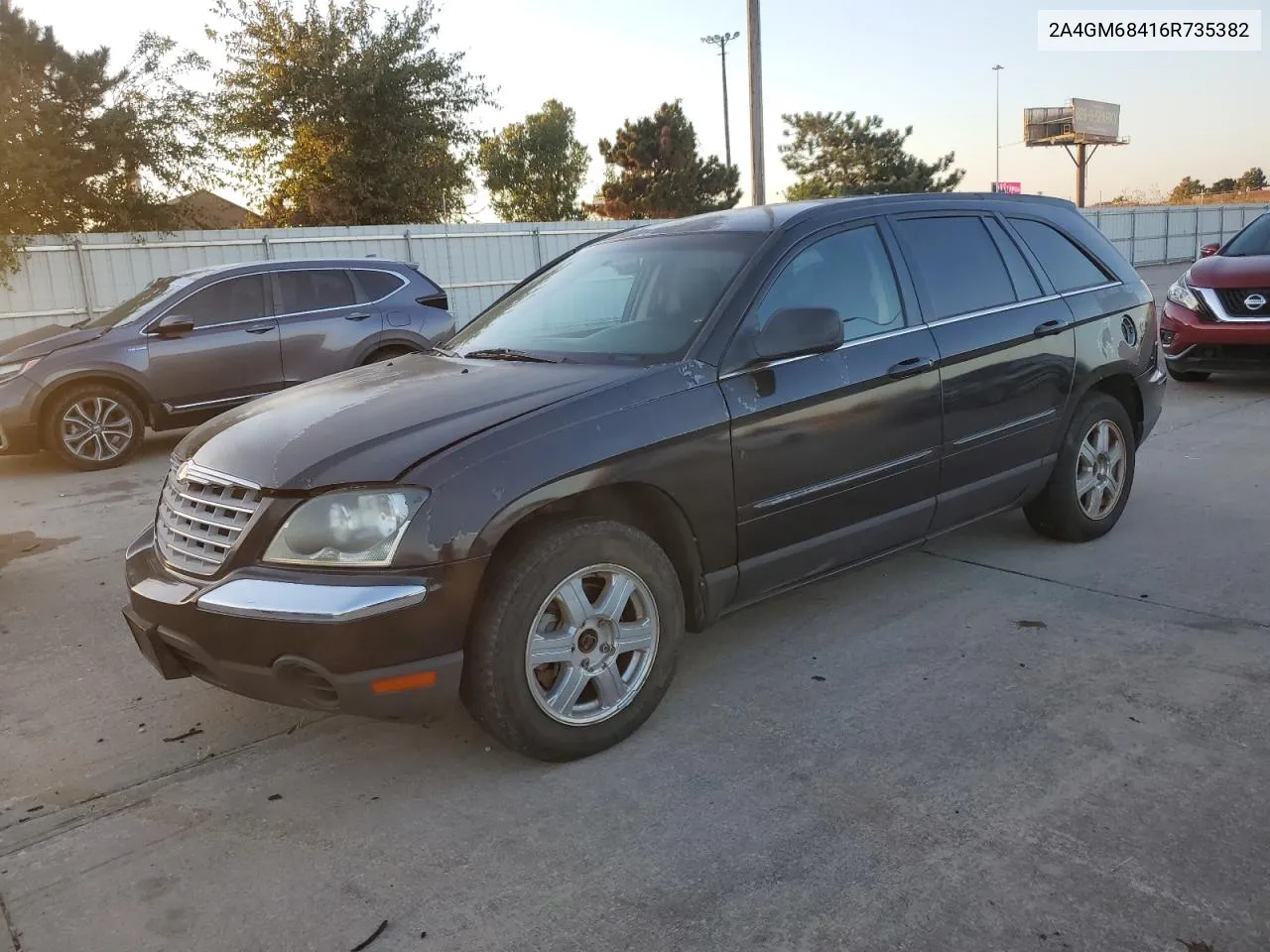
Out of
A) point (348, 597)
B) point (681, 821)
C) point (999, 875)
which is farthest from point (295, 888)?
point (999, 875)

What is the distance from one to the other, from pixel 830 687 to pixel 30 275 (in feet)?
46.3

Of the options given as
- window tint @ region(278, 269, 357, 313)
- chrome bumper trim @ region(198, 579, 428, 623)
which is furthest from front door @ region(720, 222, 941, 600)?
window tint @ region(278, 269, 357, 313)

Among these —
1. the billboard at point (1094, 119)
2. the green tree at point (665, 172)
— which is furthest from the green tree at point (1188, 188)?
the green tree at point (665, 172)

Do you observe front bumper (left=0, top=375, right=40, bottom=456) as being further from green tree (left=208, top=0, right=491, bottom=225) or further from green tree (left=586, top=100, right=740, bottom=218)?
green tree (left=586, top=100, right=740, bottom=218)

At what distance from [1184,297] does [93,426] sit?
9.72 meters

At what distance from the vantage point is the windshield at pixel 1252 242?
9.37 m

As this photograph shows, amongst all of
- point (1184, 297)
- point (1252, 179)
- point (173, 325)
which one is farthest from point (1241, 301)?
point (1252, 179)

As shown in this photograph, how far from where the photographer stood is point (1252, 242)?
31.3ft

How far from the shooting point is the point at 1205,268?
30.5 ft

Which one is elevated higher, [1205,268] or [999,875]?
[1205,268]

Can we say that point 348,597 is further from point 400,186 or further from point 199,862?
point 400,186

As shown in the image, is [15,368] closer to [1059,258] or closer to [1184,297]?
[1059,258]

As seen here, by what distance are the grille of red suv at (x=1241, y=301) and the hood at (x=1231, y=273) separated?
4 cm

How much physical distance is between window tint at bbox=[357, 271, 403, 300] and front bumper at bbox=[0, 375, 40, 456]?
296cm
